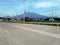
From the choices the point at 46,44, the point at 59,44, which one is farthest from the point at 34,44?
the point at 59,44

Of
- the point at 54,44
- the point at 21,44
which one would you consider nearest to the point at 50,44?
the point at 54,44

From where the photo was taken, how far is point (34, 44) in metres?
12.1

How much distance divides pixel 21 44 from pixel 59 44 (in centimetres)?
248

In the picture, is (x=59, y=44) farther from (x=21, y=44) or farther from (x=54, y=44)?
(x=21, y=44)

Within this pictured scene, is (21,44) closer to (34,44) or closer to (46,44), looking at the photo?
(34,44)

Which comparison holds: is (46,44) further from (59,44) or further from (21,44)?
(21,44)

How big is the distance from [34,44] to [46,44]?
0.79m

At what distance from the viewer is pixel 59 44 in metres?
11.8

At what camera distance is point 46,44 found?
38.9 feet

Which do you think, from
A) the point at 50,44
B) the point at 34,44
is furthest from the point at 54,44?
the point at 34,44

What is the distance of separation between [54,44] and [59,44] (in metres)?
0.32

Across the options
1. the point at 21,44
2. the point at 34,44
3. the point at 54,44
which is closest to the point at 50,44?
the point at 54,44

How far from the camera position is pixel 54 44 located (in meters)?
11.9

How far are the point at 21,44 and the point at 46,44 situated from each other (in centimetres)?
169
